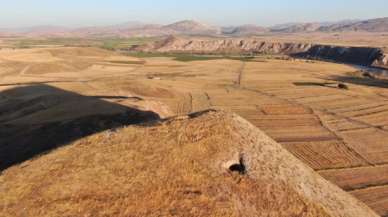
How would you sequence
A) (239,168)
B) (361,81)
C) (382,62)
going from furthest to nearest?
(382,62)
(361,81)
(239,168)

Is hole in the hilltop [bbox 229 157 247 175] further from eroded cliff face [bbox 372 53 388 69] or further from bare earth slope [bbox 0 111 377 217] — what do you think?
eroded cliff face [bbox 372 53 388 69]

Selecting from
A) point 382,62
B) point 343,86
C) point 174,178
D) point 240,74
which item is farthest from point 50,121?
point 382,62

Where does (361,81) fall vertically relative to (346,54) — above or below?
above

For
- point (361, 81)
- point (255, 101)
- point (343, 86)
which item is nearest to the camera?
point (255, 101)

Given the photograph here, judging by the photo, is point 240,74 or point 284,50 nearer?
point 240,74

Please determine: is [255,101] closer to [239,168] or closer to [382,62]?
[239,168]

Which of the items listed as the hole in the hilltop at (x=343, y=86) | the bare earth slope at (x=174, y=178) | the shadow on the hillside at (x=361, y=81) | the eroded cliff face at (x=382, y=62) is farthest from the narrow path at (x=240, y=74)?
the bare earth slope at (x=174, y=178)

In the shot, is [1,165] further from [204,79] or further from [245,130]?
[204,79]
